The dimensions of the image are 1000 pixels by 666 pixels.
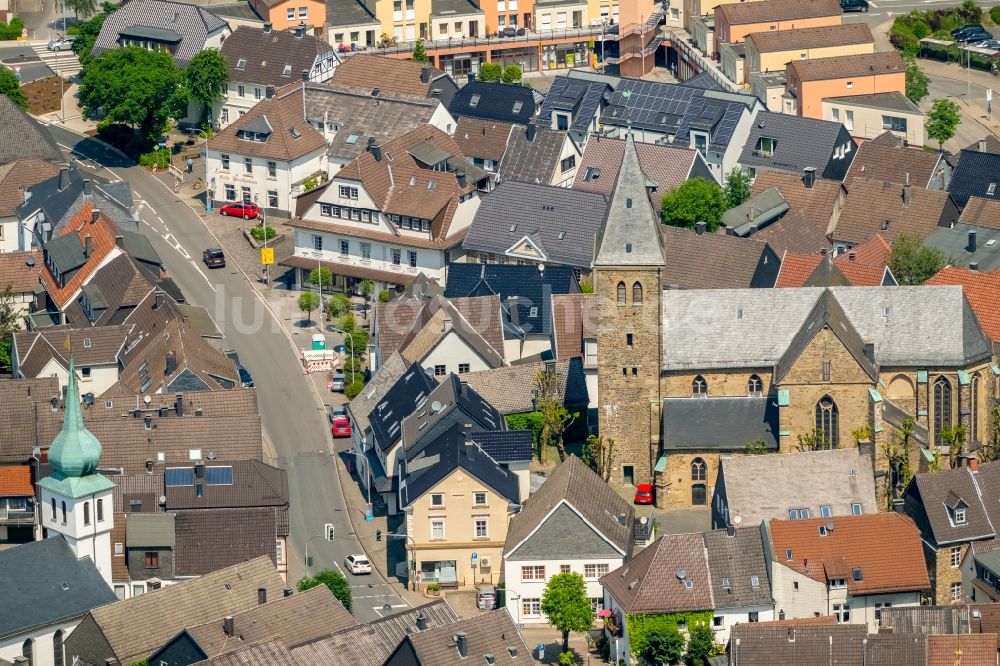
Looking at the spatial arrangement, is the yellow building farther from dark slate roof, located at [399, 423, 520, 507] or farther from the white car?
the white car

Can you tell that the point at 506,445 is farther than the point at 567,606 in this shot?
Yes

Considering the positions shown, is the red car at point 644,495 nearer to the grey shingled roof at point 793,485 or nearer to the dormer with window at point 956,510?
the grey shingled roof at point 793,485

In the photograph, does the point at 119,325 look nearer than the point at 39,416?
→ No

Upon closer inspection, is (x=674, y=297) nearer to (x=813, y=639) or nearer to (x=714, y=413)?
(x=714, y=413)

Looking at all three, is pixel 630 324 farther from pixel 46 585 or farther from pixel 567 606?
pixel 46 585

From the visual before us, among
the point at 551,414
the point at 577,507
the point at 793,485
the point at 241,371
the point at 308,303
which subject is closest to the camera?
the point at 577,507

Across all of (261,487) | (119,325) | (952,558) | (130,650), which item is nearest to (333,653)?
(130,650)

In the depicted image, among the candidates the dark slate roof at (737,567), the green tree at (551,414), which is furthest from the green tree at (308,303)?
the dark slate roof at (737,567)

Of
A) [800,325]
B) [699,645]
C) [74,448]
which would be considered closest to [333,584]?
[74,448]
